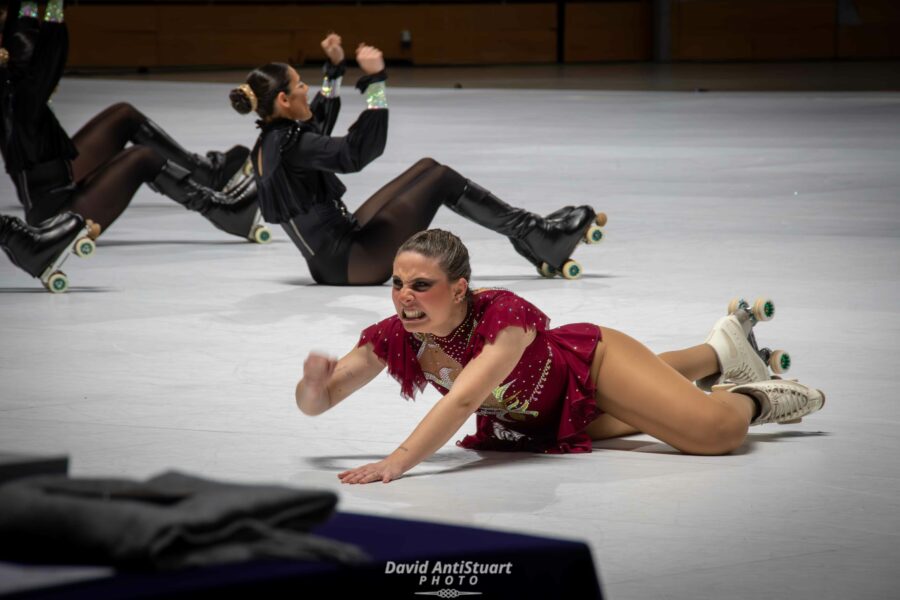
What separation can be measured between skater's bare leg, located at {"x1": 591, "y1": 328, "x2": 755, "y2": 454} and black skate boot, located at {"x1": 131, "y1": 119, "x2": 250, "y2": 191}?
5.41m

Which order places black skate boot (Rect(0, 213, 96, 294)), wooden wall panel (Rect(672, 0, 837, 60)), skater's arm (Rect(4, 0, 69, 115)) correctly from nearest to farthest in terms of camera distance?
1. black skate boot (Rect(0, 213, 96, 294))
2. skater's arm (Rect(4, 0, 69, 115))
3. wooden wall panel (Rect(672, 0, 837, 60))

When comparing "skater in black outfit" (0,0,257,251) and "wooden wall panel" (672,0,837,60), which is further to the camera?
"wooden wall panel" (672,0,837,60)

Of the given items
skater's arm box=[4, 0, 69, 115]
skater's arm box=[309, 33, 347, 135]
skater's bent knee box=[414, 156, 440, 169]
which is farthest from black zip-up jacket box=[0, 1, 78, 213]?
skater's bent knee box=[414, 156, 440, 169]

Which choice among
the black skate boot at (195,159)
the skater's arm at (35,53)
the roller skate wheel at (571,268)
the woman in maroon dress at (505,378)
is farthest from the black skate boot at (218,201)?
the woman in maroon dress at (505,378)

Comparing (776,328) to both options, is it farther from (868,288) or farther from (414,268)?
(414,268)

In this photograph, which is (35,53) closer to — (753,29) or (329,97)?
(329,97)

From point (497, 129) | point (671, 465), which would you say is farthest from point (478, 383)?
point (497, 129)

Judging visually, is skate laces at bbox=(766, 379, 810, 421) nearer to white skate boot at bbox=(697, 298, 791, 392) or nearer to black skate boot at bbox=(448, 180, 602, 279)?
white skate boot at bbox=(697, 298, 791, 392)

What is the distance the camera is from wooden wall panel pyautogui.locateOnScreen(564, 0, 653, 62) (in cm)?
2878

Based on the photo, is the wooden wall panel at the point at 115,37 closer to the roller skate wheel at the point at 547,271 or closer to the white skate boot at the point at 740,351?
the roller skate wheel at the point at 547,271

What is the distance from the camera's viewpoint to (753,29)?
1117 inches

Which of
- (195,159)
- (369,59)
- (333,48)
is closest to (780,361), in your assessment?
(369,59)

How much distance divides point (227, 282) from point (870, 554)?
459 cm

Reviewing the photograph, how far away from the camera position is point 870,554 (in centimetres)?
347
